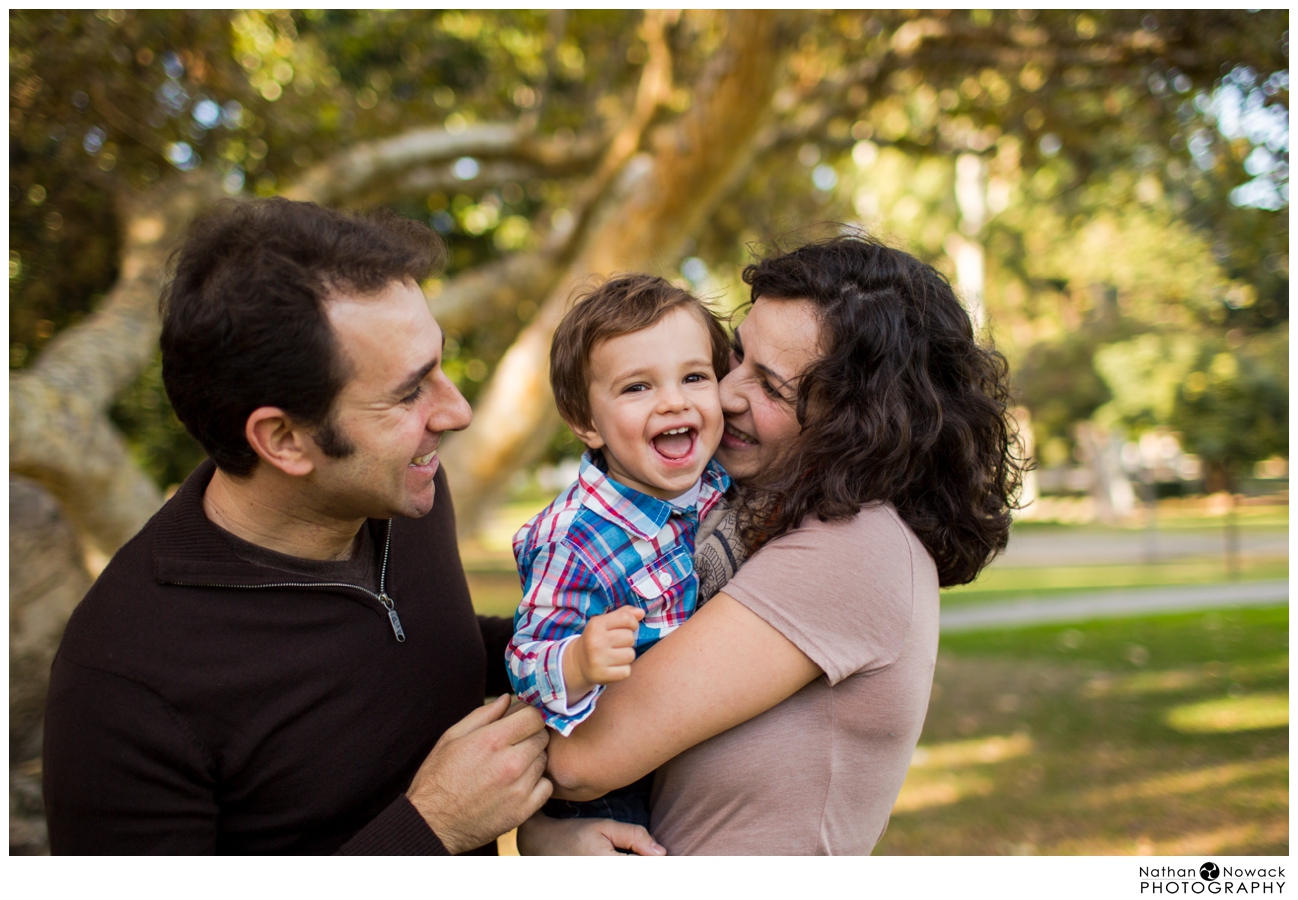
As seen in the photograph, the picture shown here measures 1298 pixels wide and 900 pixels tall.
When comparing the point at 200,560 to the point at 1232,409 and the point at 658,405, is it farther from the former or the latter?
the point at 1232,409

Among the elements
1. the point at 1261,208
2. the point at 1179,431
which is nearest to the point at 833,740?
the point at 1261,208

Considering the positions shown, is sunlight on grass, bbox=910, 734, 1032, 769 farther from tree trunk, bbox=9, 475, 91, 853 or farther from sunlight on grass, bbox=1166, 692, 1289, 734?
tree trunk, bbox=9, 475, 91, 853

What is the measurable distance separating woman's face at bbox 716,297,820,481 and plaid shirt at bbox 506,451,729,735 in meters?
0.27

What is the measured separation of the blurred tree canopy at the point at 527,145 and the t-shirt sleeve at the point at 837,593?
2.91ft

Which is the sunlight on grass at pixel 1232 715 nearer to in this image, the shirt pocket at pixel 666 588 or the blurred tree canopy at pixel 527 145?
the blurred tree canopy at pixel 527 145

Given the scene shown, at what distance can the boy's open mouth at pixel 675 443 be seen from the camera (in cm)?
209

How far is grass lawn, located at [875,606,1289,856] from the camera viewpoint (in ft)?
19.9

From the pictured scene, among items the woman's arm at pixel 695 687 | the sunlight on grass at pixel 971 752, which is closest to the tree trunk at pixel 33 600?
the woman's arm at pixel 695 687

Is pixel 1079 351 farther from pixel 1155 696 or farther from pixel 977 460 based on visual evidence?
pixel 977 460

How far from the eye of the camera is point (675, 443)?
6.90 ft

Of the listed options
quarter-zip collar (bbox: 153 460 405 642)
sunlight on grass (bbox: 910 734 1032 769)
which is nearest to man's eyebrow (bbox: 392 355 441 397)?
quarter-zip collar (bbox: 153 460 405 642)

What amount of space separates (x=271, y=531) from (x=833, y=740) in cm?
132
